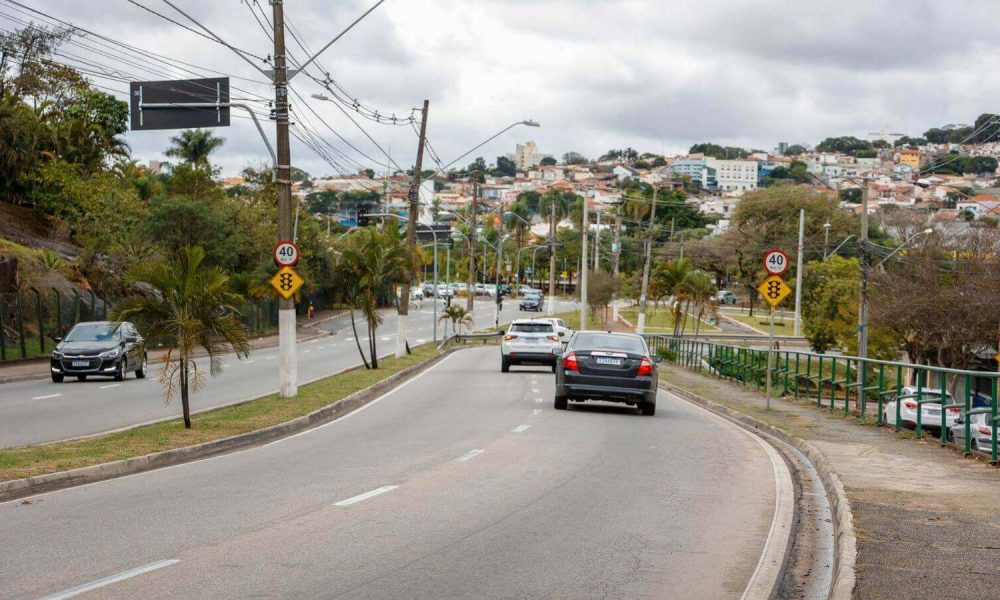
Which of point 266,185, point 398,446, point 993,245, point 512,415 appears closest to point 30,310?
point 512,415

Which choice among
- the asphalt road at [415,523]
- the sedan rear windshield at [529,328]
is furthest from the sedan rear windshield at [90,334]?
the asphalt road at [415,523]

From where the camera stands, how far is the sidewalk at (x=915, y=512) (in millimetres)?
7836

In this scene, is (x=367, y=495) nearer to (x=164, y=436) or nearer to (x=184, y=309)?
(x=164, y=436)

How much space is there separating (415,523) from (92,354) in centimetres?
2522

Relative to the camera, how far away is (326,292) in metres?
99.9

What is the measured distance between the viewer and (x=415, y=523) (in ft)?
32.2

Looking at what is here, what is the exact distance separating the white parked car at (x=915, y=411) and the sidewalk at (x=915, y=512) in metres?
0.48

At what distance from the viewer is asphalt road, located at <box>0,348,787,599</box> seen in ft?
24.8

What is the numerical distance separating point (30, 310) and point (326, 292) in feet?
184

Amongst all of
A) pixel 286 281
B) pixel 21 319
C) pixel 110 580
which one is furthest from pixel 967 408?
pixel 21 319

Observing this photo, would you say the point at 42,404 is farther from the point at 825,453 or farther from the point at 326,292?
the point at 326,292

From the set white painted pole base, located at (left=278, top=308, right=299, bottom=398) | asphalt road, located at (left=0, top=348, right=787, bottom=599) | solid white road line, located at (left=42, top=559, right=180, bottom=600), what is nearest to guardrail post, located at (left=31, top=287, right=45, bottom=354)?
white painted pole base, located at (left=278, top=308, right=299, bottom=398)

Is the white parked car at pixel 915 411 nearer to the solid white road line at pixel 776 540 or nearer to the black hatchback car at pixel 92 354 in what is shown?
the solid white road line at pixel 776 540

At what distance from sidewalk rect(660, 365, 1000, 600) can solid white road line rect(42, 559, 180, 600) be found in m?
4.74
